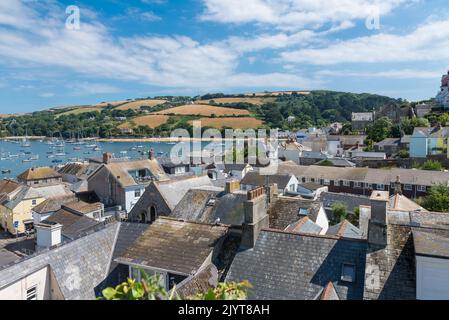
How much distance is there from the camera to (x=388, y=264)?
11711mm

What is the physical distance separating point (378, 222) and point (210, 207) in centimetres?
1267

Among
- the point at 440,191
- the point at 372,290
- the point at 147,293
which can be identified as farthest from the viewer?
the point at 440,191

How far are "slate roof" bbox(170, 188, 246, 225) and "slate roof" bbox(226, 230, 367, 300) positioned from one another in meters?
7.82

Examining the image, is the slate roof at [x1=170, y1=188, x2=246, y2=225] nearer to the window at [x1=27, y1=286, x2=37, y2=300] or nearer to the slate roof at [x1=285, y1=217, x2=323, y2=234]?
the slate roof at [x1=285, y1=217, x2=323, y2=234]

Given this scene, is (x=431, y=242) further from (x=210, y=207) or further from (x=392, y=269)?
(x=210, y=207)

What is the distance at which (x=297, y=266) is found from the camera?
12.6 m

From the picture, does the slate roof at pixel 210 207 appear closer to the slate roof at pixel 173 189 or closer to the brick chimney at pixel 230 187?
the brick chimney at pixel 230 187

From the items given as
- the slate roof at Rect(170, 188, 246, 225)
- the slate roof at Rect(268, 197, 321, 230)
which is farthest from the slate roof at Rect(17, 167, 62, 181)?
the slate roof at Rect(268, 197, 321, 230)

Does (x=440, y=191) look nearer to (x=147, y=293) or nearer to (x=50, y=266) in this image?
(x=50, y=266)

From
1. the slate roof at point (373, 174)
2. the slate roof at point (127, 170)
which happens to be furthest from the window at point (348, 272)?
the slate roof at point (373, 174)

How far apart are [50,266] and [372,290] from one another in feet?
39.0
